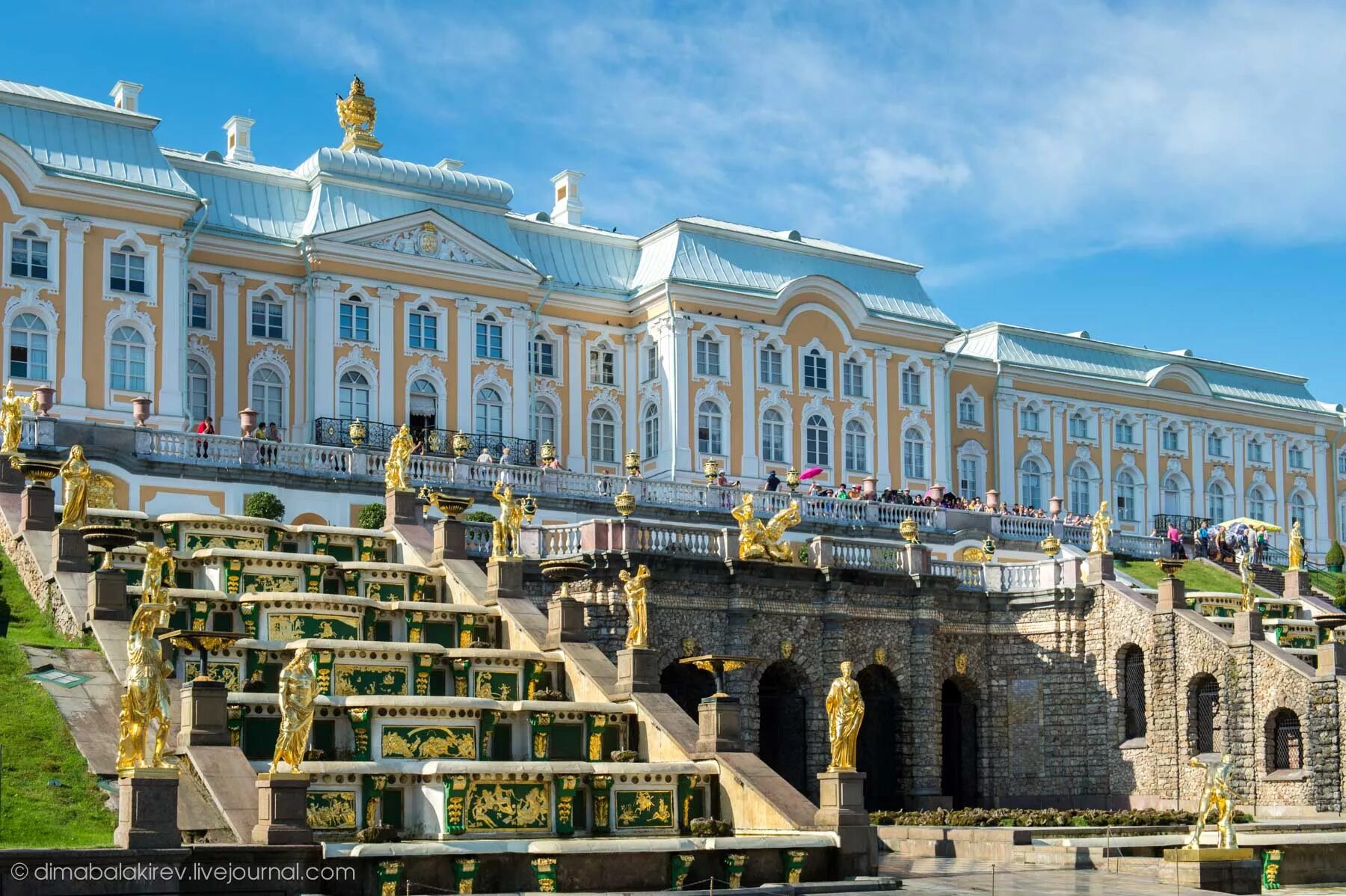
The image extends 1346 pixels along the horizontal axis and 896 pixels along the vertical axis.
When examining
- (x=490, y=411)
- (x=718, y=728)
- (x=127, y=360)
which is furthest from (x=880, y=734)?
(x=127, y=360)

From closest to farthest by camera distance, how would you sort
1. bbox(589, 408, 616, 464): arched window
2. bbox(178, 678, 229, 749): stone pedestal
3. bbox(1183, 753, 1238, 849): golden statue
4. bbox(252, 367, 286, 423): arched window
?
1. bbox(178, 678, 229, 749): stone pedestal
2. bbox(1183, 753, 1238, 849): golden statue
3. bbox(252, 367, 286, 423): arched window
4. bbox(589, 408, 616, 464): arched window

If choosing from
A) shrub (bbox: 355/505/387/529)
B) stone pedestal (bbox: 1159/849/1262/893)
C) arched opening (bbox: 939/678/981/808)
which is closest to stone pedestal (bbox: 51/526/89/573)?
shrub (bbox: 355/505/387/529)

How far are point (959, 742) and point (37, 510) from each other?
24768 millimetres

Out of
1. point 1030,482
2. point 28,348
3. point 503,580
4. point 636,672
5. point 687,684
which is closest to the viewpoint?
point 636,672

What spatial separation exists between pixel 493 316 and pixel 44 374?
49.2 feet

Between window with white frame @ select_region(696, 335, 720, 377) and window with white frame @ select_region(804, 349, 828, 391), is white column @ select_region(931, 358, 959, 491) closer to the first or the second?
window with white frame @ select_region(804, 349, 828, 391)

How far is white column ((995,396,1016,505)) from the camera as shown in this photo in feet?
249

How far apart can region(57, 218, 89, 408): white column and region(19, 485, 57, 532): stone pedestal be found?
772 inches

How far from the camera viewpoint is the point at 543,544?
4272 cm

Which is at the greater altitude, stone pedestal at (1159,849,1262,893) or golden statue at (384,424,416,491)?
Result: golden statue at (384,424,416,491)

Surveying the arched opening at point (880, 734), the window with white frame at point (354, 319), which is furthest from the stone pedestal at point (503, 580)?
the window with white frame at point (354, 319)

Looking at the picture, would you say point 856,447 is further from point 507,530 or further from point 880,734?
point 507,530

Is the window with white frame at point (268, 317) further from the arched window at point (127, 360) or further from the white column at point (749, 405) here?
the white column at point (749, 405)

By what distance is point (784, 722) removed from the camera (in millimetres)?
45125
